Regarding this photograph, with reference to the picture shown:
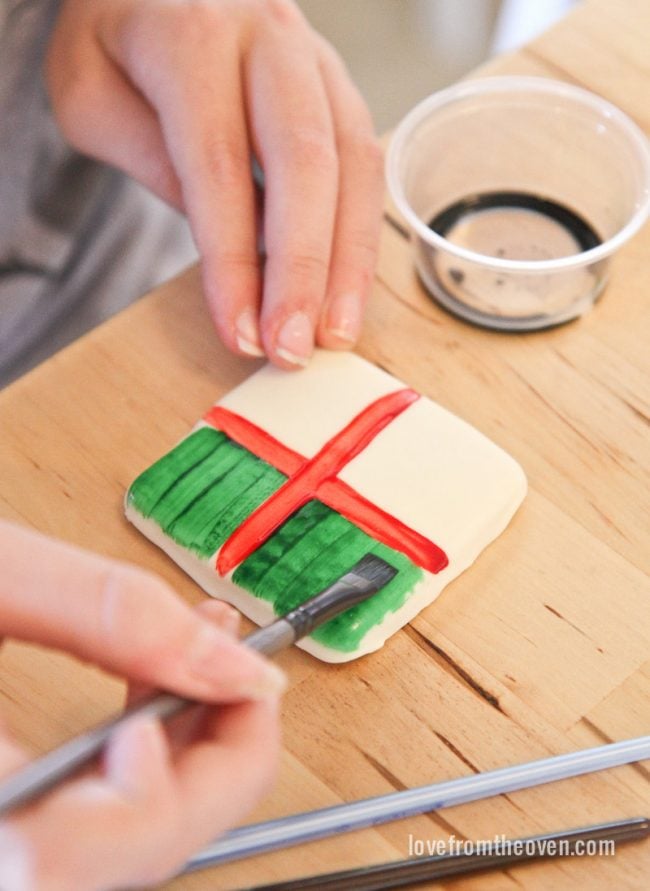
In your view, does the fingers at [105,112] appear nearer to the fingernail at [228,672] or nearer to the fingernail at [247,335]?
the fingernail at [247,335]

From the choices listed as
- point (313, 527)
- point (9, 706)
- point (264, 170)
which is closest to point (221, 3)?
point (264, 170)

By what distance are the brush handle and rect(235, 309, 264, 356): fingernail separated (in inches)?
11.3

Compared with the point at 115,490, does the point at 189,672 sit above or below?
above

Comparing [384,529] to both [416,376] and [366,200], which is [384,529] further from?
[366,200]

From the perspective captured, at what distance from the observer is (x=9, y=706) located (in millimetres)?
594

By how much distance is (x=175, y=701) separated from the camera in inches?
18.8

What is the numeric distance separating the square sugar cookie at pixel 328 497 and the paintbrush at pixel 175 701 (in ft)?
0.03

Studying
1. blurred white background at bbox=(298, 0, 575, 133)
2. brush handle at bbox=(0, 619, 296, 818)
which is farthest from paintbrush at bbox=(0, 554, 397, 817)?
blurred white background at bbox=(298, 0, 575, 133)

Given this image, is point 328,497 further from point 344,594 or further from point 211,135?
point 211,135

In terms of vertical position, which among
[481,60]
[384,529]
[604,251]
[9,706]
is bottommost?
[481,60]

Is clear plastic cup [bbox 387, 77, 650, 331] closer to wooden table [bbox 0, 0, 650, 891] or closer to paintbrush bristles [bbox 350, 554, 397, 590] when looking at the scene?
wooden table [bbox 0, 0, 650, 891]

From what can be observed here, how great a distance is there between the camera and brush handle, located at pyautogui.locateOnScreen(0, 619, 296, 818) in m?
0.43

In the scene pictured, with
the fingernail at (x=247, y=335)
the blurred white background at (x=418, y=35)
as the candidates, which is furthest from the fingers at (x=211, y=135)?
the blurred white background at (x=418, y=35)

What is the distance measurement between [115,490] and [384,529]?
0.57 ft
